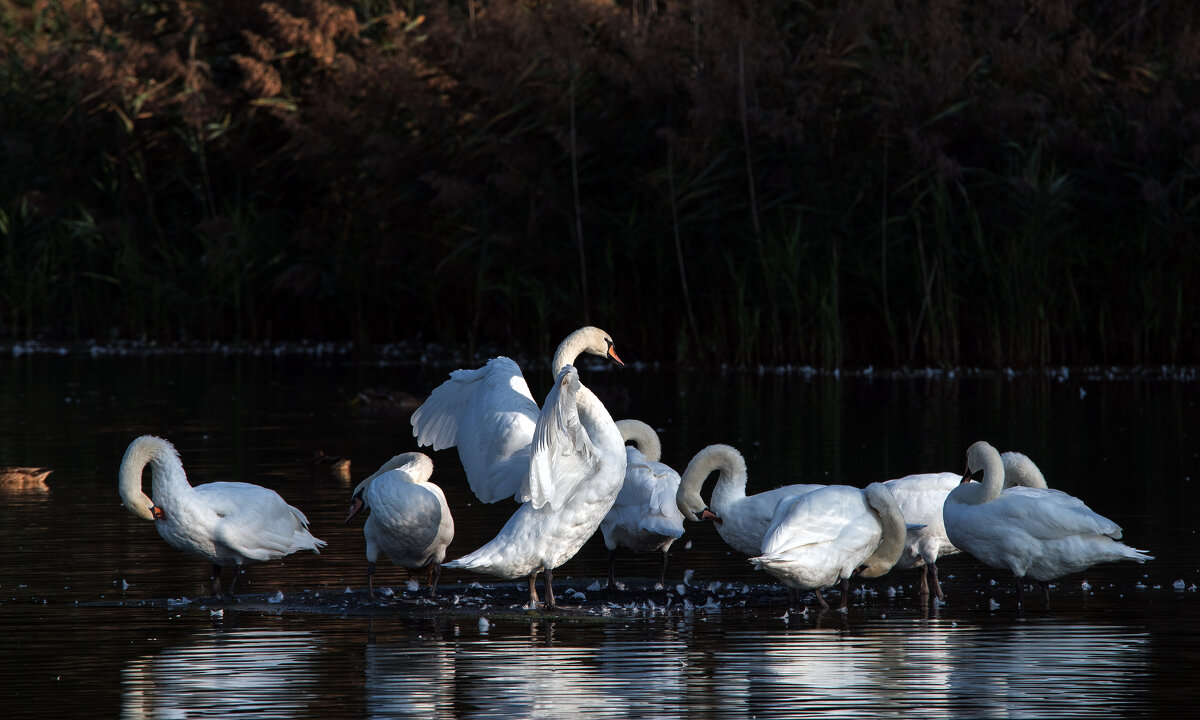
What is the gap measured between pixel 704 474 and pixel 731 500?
0.21 meters

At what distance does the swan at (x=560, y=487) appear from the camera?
8.24m

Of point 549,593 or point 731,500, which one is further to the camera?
point 731,500

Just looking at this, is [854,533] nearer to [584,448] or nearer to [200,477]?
[584,448]

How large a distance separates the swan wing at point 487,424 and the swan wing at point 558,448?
203 mm

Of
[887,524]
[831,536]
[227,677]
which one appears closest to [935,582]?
[887,524]

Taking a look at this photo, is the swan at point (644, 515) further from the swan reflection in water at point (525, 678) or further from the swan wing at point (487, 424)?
the swan reflection in water at point (525, 678)

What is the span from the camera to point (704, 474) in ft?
29.7

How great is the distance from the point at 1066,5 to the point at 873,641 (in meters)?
16.3

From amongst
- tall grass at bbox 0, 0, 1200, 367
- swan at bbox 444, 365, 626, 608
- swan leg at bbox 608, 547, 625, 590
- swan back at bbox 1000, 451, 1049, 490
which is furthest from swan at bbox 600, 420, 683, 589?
tall grass at bbox 0, 0, 1200, 367

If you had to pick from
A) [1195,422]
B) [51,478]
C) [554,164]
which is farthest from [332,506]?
[554,164]

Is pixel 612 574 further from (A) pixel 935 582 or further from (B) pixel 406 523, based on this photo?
(A) pixel 935 582

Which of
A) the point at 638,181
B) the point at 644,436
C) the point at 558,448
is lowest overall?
the point at 558,448

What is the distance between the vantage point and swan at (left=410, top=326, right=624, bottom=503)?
30.2 ft

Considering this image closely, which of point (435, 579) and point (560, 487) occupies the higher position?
point (560, 487)
